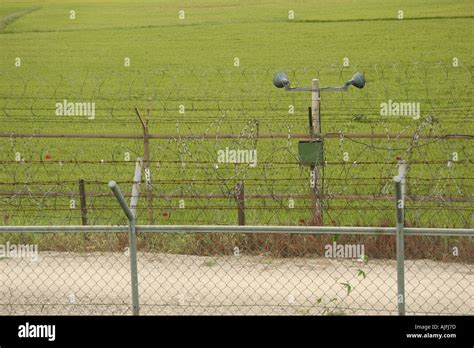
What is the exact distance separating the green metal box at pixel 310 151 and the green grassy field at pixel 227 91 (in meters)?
0.70

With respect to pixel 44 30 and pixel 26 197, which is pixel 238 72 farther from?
pixel 26 197

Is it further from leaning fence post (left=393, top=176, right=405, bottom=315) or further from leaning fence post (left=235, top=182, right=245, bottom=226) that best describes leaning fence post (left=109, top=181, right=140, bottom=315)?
leaning fence post (left=235, top=182, right=245, bottom=226)

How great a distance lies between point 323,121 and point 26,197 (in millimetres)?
7193

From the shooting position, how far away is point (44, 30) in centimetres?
2519

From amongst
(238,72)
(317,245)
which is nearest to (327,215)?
(317,245)

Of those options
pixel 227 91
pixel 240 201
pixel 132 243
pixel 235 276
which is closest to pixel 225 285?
pixel 235 276

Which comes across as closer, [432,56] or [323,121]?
[323,121]

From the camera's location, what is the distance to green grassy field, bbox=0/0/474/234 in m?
12.0

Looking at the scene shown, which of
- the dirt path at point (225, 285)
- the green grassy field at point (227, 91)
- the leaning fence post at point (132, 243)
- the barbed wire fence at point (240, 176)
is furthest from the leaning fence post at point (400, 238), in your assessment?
the green grassy field at point (227, 91)

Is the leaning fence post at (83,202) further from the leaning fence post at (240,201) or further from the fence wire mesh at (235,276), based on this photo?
the leaning fence post at (240,201)

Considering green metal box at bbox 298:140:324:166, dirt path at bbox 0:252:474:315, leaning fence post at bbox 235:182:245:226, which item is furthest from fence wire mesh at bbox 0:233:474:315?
green metal box at bbox 298:140:324:166

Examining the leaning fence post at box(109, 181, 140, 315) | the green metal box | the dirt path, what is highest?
the green metal box

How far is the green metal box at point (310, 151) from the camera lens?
9.82 meters

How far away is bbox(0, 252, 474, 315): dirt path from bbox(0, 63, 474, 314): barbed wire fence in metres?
0.03
